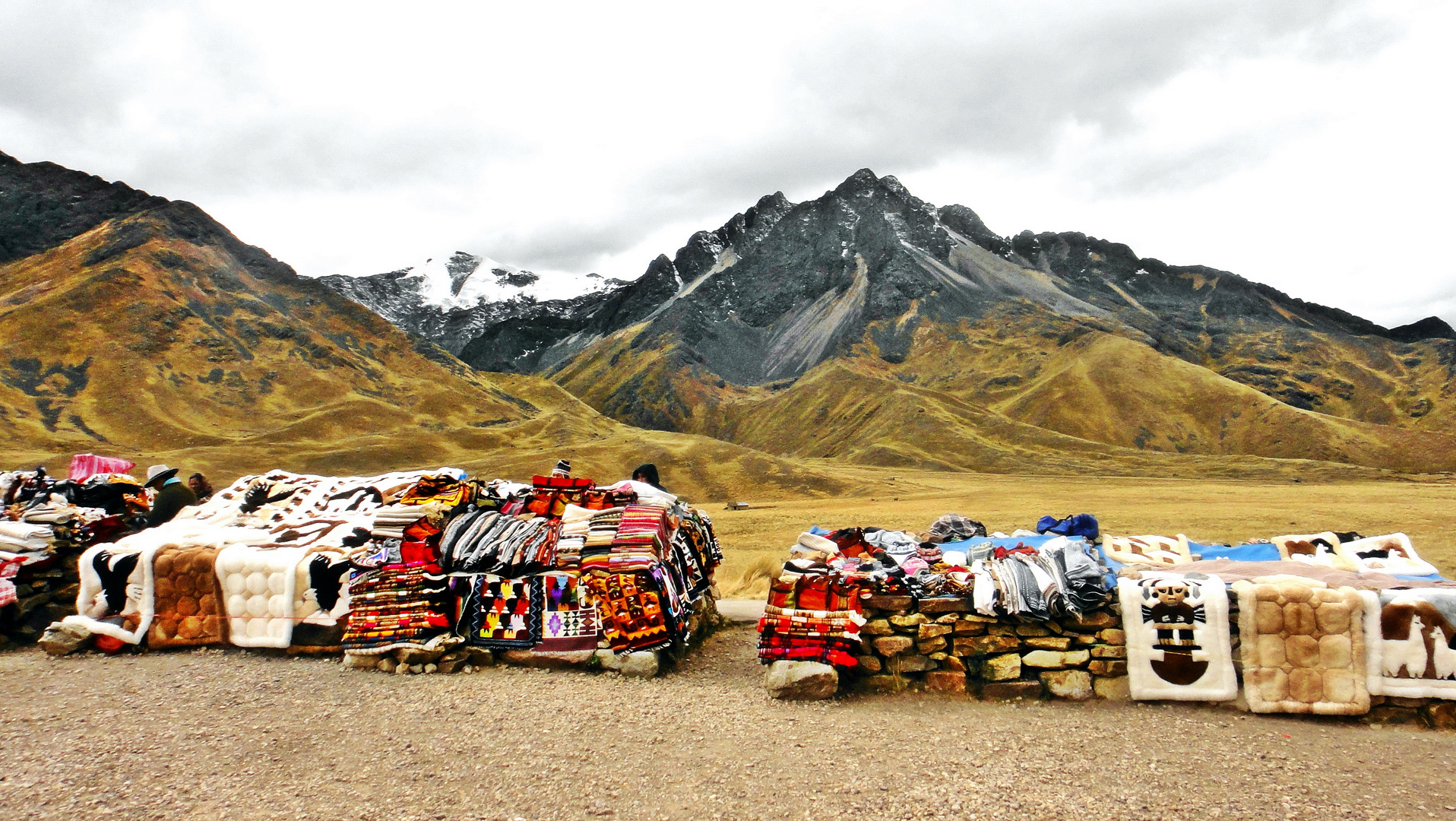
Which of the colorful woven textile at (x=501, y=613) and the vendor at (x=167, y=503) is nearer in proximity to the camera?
the colorful woven textile at (x=501, y=613)

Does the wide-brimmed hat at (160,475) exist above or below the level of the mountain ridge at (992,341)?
below

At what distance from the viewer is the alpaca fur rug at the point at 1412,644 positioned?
5.62 meters

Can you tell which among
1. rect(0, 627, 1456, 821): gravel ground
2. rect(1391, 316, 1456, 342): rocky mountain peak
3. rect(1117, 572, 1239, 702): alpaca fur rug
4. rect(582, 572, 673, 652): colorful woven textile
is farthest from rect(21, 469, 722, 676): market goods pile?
rect(1391, 316, 1456, 342): rocky mountain peak

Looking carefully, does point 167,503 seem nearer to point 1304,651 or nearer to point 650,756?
point 650,756

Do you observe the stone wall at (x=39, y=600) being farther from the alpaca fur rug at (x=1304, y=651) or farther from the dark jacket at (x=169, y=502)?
the alpaca fur rug at (x=1304, y=651)

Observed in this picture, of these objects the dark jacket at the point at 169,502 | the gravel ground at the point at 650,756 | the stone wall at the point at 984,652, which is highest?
the dark jacket at the point at 169,502

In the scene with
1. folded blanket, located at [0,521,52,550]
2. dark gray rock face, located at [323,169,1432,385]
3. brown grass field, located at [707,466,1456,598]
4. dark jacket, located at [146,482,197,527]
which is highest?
dark gray rock face, located at [323,169,1432,385]

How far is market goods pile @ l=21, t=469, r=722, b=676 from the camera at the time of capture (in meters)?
7.40

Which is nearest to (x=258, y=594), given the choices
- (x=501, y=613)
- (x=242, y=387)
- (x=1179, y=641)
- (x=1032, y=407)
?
(x=501, y=613)

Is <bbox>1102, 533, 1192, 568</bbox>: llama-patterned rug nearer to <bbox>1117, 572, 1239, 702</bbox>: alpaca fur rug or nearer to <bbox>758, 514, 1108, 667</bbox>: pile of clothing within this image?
<bbox>758, 514, 1108, 667</bbox>: pile of clothing

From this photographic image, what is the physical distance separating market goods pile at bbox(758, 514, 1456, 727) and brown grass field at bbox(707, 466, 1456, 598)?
513 cm

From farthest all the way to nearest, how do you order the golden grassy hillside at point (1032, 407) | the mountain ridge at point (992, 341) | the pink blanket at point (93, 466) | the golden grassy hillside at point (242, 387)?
the mountain ridge at point (992, 341) → the golden grassy hillside at point (1032, 407) → the golden grassy hillside at point (242, 387) → the pink blanket at point (93, 466)

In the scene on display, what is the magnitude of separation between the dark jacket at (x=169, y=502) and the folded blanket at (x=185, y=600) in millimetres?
2017

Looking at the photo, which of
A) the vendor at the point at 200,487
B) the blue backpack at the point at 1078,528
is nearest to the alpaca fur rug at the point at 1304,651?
the blue backpack at the point at 1078,528
